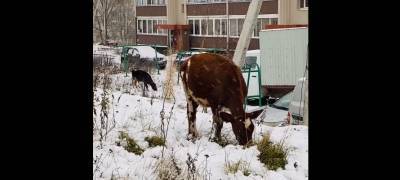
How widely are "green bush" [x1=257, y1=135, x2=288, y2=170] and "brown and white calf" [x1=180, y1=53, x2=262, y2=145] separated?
62cm

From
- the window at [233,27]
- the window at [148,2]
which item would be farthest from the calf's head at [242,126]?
the window at [148,2]

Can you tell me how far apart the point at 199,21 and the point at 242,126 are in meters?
31.4

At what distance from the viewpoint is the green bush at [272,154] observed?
479 centimetres

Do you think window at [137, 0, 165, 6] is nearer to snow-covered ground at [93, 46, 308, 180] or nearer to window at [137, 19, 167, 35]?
window at [137, 19, 167, 35]

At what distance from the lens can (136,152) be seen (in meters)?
4.89

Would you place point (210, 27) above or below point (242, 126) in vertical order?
above

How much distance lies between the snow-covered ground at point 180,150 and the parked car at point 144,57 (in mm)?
16286

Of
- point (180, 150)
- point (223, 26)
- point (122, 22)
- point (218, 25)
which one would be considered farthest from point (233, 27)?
point (180, 150)

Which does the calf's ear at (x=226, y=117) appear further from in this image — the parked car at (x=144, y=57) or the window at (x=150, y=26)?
the window at (x=150, y=26)

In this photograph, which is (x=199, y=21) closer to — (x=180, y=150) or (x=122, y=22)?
(x=122, y=22)

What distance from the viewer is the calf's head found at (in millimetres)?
5879

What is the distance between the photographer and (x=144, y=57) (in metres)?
25.4
